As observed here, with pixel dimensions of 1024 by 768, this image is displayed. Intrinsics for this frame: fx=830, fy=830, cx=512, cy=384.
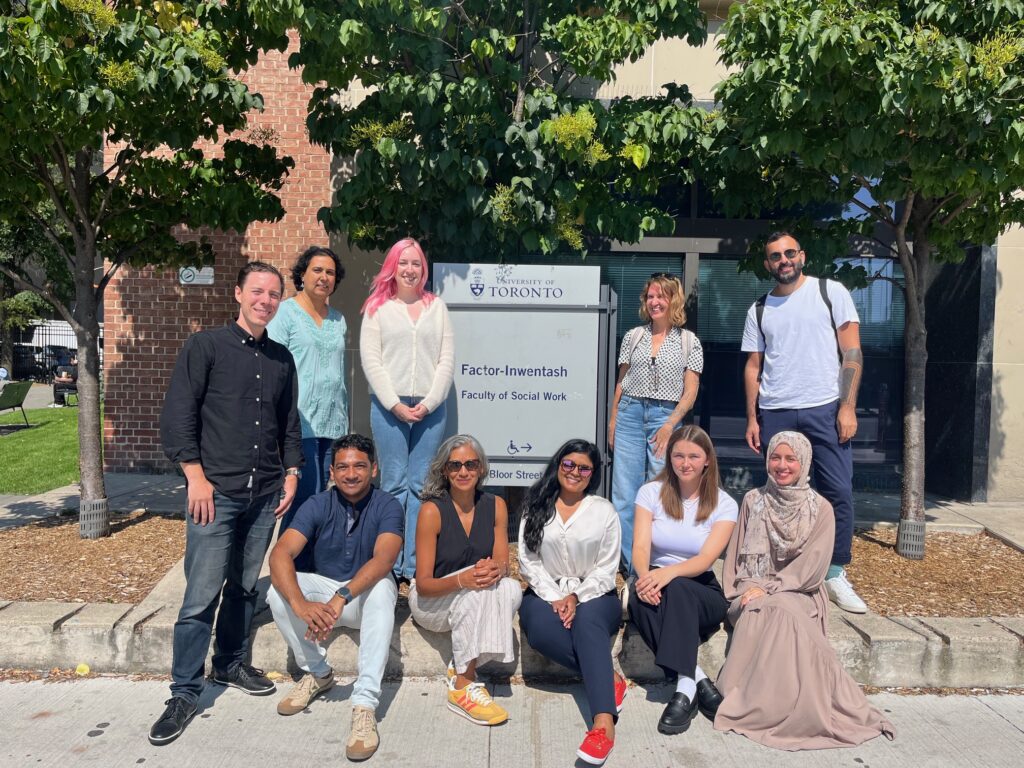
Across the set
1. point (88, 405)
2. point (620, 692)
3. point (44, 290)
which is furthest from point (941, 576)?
point (44, 290)

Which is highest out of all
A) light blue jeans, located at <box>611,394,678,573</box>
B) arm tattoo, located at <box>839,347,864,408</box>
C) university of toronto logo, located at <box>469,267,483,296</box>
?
university of toronto logo, located at <box>469,267,483,296</box>

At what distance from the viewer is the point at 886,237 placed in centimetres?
770

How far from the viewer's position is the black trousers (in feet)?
11.8

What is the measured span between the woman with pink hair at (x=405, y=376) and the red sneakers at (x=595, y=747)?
4.78 feet

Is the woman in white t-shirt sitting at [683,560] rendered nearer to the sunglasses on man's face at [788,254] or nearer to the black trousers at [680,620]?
the black trousers at [680,620]

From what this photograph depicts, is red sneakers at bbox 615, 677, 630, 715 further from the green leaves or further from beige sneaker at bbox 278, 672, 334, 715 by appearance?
the green leaves

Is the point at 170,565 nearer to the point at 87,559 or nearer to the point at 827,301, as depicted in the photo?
the point at 87,559

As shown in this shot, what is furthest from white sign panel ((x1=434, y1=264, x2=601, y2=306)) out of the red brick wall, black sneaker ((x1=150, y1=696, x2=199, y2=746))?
the red brick wall

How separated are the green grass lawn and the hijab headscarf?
6815 millimetres

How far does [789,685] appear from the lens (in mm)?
3420

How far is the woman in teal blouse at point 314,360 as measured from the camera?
4.18m

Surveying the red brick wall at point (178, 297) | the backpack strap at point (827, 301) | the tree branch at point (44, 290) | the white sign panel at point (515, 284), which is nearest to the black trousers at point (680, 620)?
the backpack strap at point (827, 301)

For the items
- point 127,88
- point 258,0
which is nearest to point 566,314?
point 258,0

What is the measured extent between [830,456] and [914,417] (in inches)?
59.0
